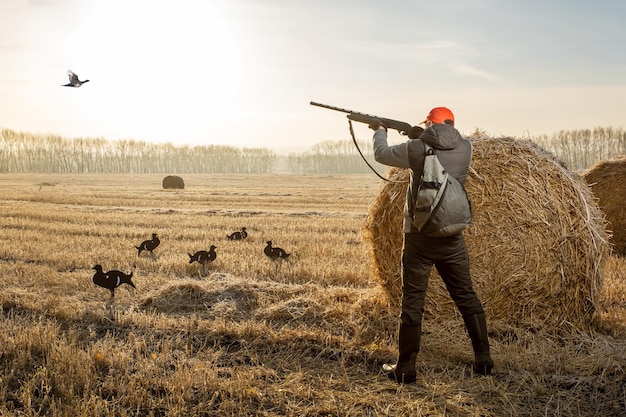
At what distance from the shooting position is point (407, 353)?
17.0ft

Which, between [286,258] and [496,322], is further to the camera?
[286,258]

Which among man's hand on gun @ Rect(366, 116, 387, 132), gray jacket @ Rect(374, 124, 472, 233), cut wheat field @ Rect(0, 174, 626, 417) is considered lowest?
cut wheat field @ Rect(0, 174, 626, 417)

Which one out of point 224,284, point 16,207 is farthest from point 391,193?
point 16,207

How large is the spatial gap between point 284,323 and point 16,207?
18725 millimetres

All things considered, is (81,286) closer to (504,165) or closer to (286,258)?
(286,258)

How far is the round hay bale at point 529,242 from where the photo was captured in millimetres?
6945

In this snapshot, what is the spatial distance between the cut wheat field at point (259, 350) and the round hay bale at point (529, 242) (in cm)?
33

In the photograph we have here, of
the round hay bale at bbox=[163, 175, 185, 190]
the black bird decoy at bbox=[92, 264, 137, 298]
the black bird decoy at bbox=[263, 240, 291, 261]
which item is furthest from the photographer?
the round hay bale at bbox=[163, 175, 185, 190]

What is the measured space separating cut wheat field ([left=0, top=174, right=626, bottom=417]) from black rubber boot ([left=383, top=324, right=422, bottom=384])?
0.10 m

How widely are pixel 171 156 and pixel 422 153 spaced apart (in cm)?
13378

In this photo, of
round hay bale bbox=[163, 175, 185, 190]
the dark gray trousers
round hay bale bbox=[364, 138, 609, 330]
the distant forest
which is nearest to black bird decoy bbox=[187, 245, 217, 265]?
round hay bale bbox=[364, 138, 609, 330]

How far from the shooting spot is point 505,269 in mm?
7012

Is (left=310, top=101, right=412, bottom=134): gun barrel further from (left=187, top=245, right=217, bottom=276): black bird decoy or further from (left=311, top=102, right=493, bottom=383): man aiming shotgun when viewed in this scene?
(left=187, top=245, right=217, bottom=276): black bird decoy

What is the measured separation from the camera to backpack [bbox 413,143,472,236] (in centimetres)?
504
